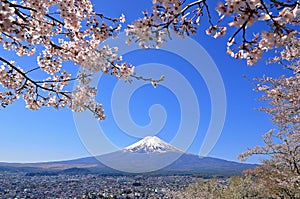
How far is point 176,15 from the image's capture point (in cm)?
186

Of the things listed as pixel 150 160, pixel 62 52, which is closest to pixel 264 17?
pixel 62 52

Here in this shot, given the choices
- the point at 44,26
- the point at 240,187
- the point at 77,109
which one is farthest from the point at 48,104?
the point at 240,187

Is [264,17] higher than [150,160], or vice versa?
[150,160]

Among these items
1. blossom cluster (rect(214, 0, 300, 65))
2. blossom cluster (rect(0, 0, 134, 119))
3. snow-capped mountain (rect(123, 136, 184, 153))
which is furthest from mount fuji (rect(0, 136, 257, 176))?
blossom cluster (rect(214, 0, 300, 65))

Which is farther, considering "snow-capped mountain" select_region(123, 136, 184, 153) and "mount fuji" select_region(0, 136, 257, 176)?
"snow-capped mountain" select_region(123, 136, 184, 153)

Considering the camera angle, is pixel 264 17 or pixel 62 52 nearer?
pixel 264 17

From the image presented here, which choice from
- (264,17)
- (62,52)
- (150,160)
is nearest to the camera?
(264,17)

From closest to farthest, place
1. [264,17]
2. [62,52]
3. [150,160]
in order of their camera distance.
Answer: [264,17]
[62,52]
[150,160]

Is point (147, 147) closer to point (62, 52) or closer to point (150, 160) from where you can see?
point (150, 160)

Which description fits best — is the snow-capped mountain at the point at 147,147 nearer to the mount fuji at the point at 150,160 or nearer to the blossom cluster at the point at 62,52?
the mount fuji at the point at 150,160

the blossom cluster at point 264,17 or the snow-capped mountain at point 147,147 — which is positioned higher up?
the snow-capped mountain at point 147,147

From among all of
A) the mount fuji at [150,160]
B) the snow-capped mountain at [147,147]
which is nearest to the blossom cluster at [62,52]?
the mount fuji at [150,160]

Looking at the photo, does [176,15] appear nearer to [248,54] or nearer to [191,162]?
[248,54]

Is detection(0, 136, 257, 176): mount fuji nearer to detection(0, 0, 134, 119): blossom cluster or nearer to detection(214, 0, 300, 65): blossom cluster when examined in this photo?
detection(0, 0, 134, 119): blossom cluster
